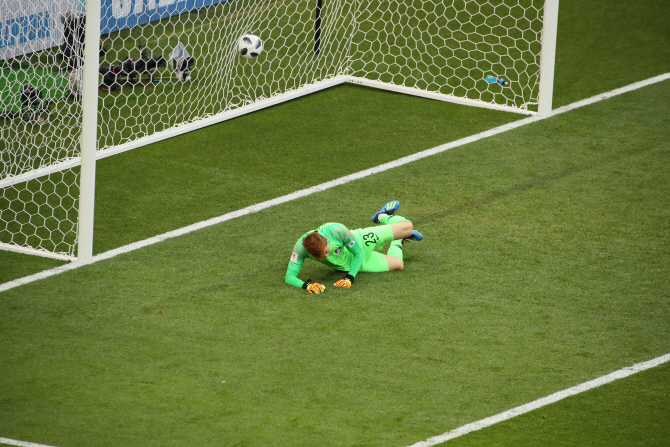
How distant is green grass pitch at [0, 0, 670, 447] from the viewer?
5.30 m

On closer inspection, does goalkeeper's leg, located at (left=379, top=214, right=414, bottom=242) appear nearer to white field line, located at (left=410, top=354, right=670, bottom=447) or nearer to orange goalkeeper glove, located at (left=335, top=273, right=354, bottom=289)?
orange goalkeeper glove, located at (left=335, top=273, right=354, bottom=289)

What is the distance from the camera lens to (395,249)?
23.8 ft

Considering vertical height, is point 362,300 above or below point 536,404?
below

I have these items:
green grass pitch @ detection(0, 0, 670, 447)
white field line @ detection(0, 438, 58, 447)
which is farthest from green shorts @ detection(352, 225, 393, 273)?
white field line @ detection(0, 438, 58, 447)

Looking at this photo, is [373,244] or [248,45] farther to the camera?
[248,45]

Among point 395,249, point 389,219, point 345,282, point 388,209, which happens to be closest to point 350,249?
point 345,282

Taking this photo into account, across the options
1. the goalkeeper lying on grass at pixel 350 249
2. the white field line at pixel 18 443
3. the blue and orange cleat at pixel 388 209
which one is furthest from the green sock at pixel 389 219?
the white field line at pixel 18 443

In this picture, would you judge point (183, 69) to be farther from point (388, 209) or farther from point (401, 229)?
point (401, 229)

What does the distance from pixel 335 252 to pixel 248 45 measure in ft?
13.7

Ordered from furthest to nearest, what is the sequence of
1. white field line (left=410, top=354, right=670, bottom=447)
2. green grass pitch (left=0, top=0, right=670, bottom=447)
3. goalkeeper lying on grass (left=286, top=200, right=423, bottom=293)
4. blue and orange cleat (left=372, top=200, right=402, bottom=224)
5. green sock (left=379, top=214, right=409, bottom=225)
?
blue and orange cleat (left=372, top=200, right=402, bottom=224) → green sock (left=379, top=214, right=409, bottom=225) → goalkeeper lying on grass (left=286, top=200, right=423, bottom=293) → green grass pitch (left=0, top=0, right=670, bottom=447) → white field line (left=410, top=354, right=670, bottom=447)

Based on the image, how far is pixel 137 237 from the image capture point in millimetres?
7668

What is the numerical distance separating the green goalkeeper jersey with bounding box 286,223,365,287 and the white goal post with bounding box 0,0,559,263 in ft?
5.49

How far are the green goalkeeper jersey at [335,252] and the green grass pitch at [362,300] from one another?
134 millimetres

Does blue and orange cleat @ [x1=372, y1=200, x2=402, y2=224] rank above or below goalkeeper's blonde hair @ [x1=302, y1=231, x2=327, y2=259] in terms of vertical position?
below
